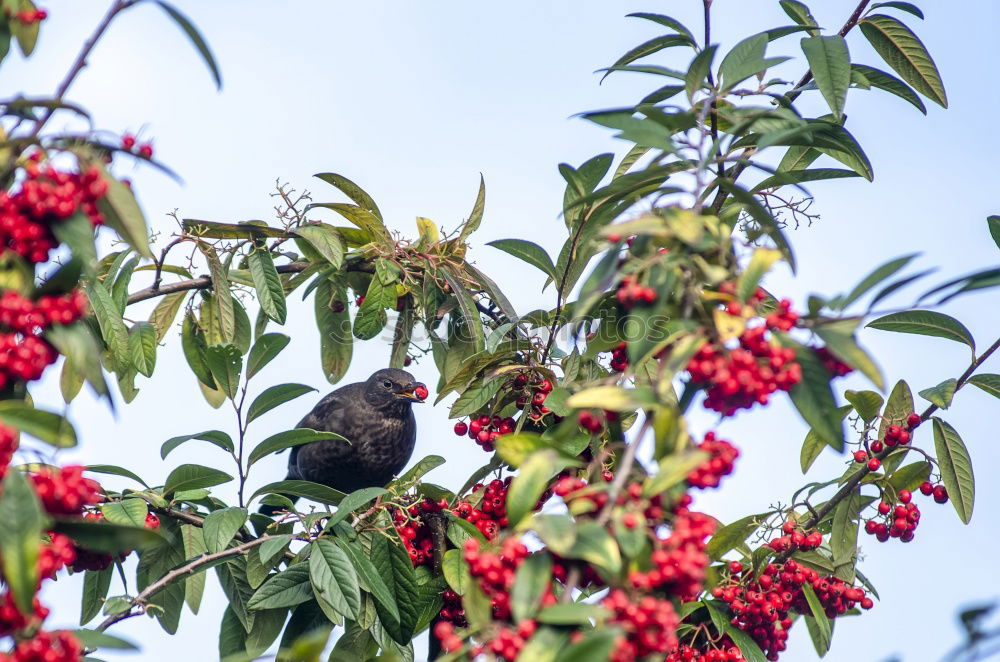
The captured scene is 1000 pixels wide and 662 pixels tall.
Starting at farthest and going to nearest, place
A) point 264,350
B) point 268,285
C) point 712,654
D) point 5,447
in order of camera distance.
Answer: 1. point 268,285
2. point 264,350
3. point 712,654
4. point 5,447

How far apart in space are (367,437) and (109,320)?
326cm

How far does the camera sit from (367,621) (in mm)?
3438

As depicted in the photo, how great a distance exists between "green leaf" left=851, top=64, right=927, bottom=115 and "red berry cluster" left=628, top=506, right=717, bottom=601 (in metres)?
2.23

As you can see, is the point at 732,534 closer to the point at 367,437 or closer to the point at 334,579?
the point at 334,579

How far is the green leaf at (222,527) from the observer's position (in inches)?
128

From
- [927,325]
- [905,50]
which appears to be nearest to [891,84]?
[905,50]

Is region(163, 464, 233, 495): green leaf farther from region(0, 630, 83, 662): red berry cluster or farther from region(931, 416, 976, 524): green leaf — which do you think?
region(931, 416, 976, 524): green leaf

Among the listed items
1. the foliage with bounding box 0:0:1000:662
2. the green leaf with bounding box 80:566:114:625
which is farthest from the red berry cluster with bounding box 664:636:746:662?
the green leaf with bounding box 80:566:114:625

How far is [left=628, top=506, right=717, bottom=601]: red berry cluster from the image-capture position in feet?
5.81

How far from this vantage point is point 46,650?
173 centimetres

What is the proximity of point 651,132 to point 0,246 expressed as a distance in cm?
134

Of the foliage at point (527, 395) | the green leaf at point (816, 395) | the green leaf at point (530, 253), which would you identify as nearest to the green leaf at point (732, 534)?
the foliage at point (527, 395)

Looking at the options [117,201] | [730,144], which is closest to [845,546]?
[730,144]

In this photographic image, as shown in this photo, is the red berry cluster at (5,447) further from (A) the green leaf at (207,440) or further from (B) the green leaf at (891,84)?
(B) the green leaf at (891,84)
